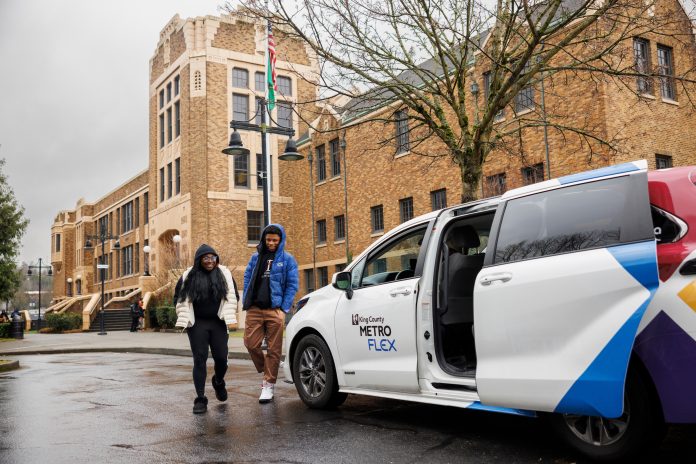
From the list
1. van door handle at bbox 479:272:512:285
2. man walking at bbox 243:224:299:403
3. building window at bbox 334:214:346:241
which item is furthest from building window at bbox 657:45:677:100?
van door handle at bbox 479:272:512:285

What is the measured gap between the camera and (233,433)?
597 cm

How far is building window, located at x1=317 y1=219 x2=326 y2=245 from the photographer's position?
1353 inches

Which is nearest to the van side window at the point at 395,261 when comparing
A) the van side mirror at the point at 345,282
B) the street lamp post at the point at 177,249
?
the van side mirror at the point at 345,282

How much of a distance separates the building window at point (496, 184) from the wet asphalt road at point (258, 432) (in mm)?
13179

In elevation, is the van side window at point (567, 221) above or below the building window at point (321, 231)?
below

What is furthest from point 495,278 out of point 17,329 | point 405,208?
point 17,329

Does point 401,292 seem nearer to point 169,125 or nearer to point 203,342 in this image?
point 203,342

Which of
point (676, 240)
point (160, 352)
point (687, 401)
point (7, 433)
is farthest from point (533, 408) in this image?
point (160, 352)

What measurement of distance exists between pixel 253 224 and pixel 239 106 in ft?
22.2

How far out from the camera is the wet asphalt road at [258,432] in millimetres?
5000

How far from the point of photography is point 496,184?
68.1 feet

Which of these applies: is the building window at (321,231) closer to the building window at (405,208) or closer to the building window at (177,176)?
the building window at (405,208)

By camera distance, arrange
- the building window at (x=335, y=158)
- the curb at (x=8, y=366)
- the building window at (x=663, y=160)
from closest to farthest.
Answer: the curb at (x=8, y=366) → the building window at (x=663, y=160) → the building window at (x=335, y=158)

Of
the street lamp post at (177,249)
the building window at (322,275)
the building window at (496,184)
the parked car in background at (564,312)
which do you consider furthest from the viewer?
the building window at (322,275)
